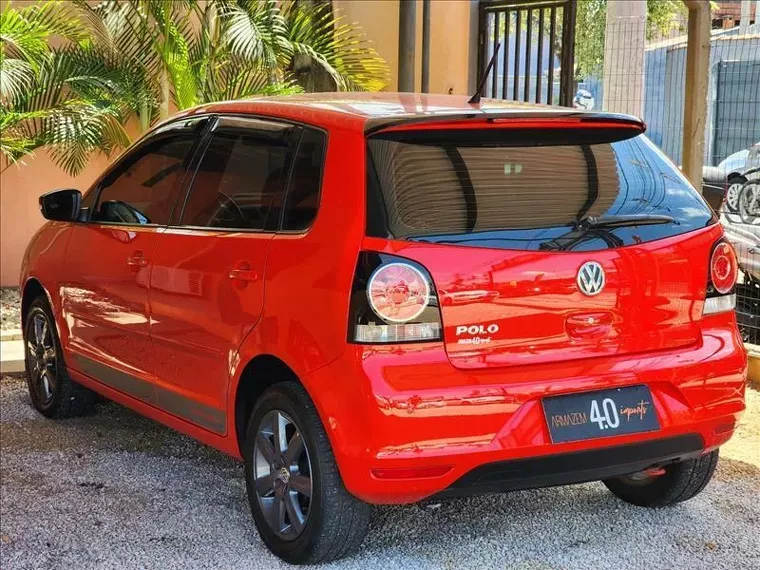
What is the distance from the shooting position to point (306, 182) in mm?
3887

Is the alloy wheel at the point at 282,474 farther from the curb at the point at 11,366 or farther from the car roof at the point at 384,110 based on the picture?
the curb at the point at 11,366

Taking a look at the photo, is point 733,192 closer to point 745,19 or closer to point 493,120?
point 745,19

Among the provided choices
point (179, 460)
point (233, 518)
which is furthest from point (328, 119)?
point (179, 460)

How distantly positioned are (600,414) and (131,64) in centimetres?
638

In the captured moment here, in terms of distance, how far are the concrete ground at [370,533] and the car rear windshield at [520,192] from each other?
1218 millimetres

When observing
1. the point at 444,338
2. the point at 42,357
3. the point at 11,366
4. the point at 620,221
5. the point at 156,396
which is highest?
the point at 620,221

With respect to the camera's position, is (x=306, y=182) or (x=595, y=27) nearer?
(x=306, y=182)

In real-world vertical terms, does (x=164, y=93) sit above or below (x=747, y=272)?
above

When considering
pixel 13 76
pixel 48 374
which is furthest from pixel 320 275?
pixel 13 76

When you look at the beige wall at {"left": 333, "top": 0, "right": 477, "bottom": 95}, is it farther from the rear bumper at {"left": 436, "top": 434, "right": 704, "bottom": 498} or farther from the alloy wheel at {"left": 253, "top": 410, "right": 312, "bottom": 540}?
the rear bumper at {"left": 436, "top": 434, "right": 704, "bottom": 498}

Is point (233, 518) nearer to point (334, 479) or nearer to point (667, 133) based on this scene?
point (334, 479)

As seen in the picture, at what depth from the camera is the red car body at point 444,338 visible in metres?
3.41

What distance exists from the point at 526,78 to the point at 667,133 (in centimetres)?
263

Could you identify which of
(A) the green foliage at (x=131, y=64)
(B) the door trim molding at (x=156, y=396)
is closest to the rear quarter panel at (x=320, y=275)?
(B) the door trim molding at (x=156, y=396)
